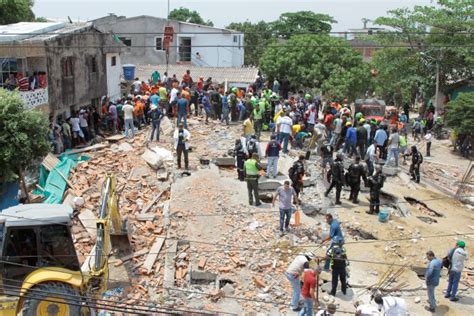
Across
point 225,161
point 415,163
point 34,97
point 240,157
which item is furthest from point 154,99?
point 415,163

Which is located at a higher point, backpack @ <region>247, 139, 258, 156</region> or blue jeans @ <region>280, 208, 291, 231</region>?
backpack @ <region>247, 139, 258, 156</region>

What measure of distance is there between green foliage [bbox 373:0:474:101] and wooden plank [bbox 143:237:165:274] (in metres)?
25.2

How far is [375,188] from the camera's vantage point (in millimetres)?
17234

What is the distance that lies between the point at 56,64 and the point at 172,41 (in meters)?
21.8

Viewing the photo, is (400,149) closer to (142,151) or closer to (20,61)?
(142,151)

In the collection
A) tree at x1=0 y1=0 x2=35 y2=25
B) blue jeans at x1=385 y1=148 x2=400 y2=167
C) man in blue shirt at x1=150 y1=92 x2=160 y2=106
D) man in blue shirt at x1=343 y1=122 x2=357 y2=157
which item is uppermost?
tree at x1=0 y1=0 x2=35 y2=25

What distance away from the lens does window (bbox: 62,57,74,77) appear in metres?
25.6

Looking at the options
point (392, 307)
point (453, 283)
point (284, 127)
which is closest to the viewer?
point (392, 307)

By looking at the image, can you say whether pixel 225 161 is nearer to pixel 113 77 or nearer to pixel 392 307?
pixel 392 307

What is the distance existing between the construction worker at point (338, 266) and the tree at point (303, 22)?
194 ft

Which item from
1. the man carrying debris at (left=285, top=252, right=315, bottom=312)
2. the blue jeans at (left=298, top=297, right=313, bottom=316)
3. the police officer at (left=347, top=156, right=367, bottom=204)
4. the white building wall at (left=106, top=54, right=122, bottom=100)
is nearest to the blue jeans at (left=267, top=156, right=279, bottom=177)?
the police officer at (left=347, top=156, right=367, bottom=204)

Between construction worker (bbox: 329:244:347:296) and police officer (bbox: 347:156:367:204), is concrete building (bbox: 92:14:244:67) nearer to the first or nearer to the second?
police officer (bbox: 347:156:367:204)

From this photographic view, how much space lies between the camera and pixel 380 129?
2128cm

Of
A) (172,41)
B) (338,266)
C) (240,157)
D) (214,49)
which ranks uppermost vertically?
(172,41)
